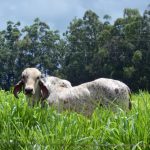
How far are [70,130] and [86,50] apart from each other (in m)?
49.8

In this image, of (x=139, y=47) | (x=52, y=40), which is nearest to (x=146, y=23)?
(x=139, y=47)

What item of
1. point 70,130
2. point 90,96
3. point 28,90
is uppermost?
point 28,90

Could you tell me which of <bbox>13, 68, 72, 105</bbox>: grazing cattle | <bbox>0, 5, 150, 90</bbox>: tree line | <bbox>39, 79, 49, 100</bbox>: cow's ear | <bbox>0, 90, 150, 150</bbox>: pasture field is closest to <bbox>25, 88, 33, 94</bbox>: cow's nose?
<bbox>13, 68, 72, 105</bbox>: grazing cattle

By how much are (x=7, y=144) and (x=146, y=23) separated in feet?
132

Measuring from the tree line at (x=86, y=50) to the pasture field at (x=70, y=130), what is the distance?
1167 inches

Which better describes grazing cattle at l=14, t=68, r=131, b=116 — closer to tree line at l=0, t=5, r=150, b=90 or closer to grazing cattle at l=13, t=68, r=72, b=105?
grazing cattle at l=13, t=68, r=72, b=105

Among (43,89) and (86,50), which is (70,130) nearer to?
(43,89)

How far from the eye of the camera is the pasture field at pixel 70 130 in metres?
4.94

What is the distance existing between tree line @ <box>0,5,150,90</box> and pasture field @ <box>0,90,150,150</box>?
29.6 m

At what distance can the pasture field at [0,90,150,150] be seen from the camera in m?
4.94

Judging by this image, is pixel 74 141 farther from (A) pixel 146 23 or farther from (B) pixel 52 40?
(B) pixel 52 40

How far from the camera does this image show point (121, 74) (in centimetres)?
4344

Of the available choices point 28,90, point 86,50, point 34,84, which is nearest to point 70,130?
point 28,90

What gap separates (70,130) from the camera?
5414 mm
